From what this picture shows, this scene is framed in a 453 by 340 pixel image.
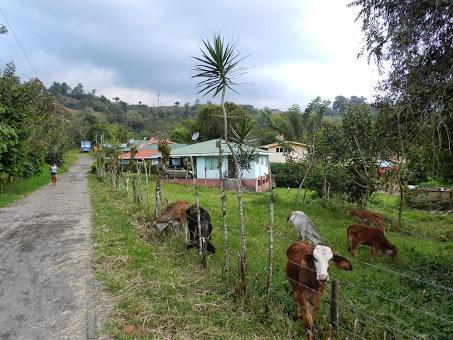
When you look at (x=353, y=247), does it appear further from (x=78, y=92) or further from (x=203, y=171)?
(x=78, y=92)

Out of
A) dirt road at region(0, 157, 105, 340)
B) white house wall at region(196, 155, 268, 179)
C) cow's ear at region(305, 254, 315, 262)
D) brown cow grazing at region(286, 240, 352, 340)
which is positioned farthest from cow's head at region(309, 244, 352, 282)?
white house wall at region(196, 155, 268, 179)

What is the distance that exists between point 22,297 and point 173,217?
13.9ft

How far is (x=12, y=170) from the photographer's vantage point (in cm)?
1823

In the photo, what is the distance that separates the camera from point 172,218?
9859 millimetres

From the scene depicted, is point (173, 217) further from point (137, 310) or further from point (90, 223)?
point (137, 310)

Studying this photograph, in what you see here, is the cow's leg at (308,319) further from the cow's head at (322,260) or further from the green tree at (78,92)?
the green tree at (78,92)

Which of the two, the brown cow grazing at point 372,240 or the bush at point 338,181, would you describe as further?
the bush at point 338,181

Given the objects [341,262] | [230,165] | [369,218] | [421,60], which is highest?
[421,60]

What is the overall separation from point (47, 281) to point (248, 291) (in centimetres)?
364

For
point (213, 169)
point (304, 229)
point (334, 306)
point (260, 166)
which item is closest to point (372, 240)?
point (304, 229)

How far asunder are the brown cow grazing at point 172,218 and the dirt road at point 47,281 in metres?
1.78

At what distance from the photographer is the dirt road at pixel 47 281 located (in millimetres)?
5195

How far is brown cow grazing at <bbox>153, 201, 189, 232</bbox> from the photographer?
31.8 ft

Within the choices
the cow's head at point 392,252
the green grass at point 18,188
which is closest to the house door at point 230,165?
the cow's head at point 392,252
